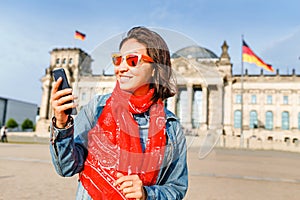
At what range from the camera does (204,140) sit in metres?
2.24

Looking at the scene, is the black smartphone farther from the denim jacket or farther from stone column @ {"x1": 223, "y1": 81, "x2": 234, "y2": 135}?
stone column @ {"x1": 223, "y1": 81, "x2": 234, "y2": 135}

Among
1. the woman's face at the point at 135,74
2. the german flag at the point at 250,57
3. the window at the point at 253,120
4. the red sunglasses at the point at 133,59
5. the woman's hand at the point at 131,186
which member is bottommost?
the woman's hand at the point at 131,186

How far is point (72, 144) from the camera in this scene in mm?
1433

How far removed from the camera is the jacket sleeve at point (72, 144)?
138 cm

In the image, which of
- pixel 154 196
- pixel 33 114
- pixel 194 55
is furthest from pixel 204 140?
pixel 33 114

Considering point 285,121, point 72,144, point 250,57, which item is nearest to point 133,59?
point 72,144

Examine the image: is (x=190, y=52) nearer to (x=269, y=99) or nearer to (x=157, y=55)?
(x=157, y=55)

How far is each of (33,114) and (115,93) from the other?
11342 centimetres

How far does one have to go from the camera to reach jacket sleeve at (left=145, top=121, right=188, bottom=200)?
1574 mm

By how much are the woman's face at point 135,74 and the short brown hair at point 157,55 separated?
4 cm

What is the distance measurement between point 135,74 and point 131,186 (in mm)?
561

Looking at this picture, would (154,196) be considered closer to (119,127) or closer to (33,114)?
(119,127)

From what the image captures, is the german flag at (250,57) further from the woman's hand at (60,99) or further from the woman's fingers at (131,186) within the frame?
the woman's hand at (60,99)

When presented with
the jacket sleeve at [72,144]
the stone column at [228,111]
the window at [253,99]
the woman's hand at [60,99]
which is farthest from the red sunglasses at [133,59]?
the window at [253,99]
